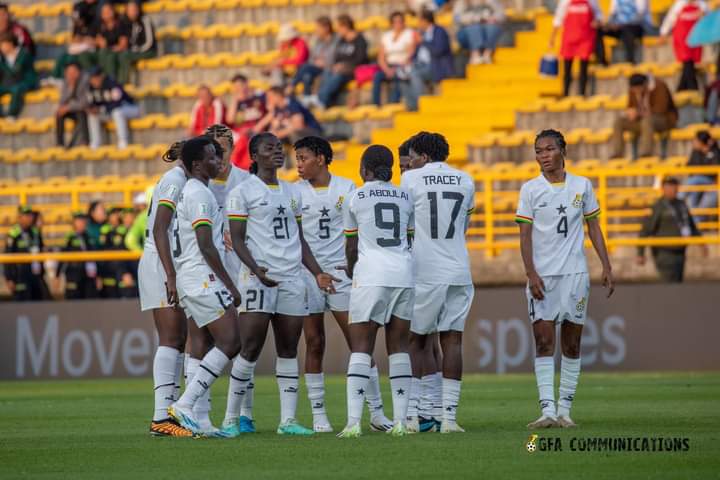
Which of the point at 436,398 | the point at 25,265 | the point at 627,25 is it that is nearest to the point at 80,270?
the point at 25,265

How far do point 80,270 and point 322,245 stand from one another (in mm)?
11313

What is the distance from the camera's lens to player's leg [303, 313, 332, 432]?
1243 cm

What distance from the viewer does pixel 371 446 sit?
11023mm

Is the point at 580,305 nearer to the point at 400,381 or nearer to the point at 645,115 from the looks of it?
the point at 400,381

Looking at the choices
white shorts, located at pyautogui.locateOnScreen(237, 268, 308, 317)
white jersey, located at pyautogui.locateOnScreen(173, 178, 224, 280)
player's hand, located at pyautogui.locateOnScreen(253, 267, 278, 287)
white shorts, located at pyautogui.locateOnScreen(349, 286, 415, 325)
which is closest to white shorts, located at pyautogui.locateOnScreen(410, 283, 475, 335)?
white shorts, located at pyautogui.locateOnScreen(349, 286, 415, 325)

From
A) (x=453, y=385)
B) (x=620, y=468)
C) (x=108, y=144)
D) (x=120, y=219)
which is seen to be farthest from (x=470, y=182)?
(x=108, y=144)

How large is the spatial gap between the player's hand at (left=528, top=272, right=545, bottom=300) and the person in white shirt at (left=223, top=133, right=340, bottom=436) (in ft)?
5.06

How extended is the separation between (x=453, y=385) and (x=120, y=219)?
12591 millimetres

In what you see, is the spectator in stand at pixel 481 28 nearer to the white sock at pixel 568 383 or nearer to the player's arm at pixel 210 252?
the white sock at pixel 568 383

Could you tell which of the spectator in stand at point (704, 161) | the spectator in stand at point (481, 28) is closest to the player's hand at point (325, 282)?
the spectator in stand at point (704, 161)

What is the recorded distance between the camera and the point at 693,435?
11469mm

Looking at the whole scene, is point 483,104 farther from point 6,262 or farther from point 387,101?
point 6,262

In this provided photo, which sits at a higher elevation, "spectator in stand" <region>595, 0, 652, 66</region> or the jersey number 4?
"spectator in stand" <region>595, 0, 652, 66</region>

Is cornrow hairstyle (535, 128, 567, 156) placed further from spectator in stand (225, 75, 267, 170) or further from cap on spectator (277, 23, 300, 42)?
cap on spectator (277, 23, 300, 42)
